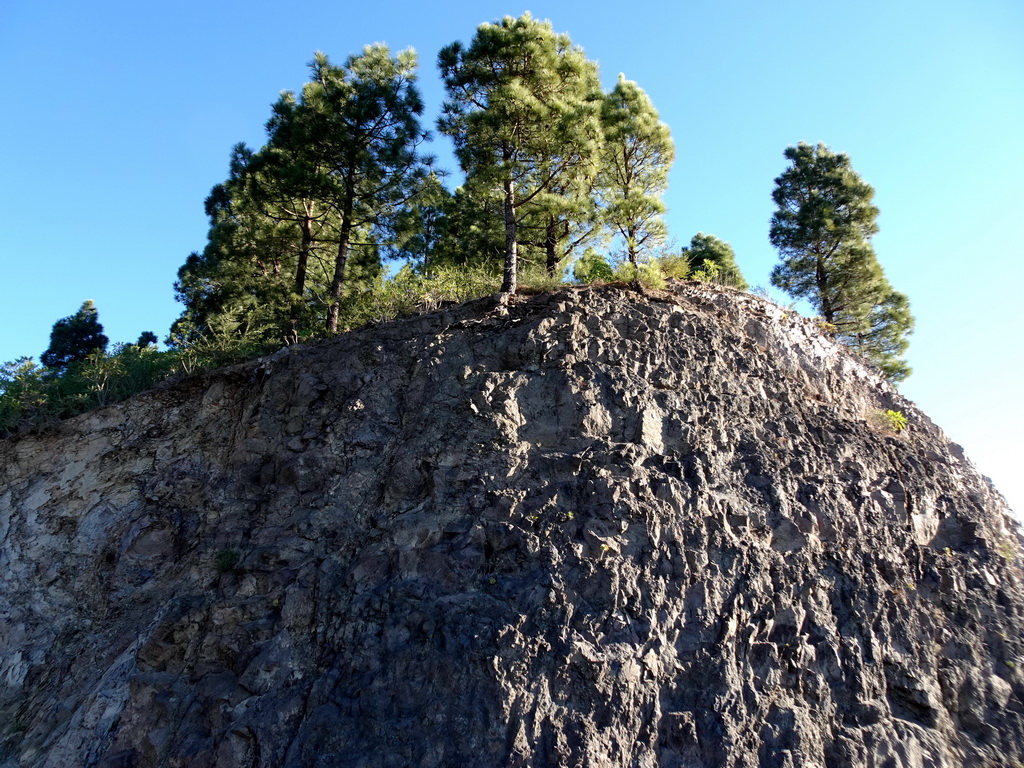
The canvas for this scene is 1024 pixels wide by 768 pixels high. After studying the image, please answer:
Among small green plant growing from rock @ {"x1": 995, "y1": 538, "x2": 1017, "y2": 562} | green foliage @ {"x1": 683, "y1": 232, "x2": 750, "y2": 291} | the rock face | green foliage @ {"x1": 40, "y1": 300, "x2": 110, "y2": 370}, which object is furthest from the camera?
green foliage @ {"x1": 40, "y1": 300, "x2": 110, "y2": 370}

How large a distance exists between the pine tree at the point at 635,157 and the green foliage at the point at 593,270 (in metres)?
0.79

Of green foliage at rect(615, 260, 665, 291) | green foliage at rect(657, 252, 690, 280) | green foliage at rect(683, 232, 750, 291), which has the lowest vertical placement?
green foliage at rect(615, 260, 665, 291)

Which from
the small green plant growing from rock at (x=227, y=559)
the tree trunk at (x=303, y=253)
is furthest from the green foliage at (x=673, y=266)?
the small green plant growing from rock at (x=227, y=559)

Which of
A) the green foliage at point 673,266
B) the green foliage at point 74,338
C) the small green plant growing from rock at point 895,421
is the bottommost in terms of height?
the small green plant growing from rock at point 895,421

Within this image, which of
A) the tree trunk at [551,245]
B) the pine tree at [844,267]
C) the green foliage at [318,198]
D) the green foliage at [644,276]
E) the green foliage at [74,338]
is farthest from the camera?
the green foliage at [74,338]

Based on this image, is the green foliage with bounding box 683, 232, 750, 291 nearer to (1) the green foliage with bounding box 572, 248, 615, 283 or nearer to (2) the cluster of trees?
(2) the cluster of trees

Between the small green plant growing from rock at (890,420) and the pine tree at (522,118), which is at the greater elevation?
the pine tree at (522,118)

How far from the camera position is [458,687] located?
7.71 metres

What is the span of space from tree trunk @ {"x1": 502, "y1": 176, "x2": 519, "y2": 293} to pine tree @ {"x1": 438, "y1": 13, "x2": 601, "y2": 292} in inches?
0.9

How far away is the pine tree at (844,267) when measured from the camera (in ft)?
59.9

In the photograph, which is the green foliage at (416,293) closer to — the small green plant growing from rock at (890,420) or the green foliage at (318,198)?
the green foliage at (318,198)

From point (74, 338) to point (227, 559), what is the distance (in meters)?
20.2

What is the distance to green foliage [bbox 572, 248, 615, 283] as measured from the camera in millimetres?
13086

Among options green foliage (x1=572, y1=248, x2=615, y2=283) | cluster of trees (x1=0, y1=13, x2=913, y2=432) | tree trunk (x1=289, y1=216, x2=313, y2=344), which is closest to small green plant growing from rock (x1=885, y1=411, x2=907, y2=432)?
cluster of trees (x1=0, y1=13, x2=913, y2=432)
